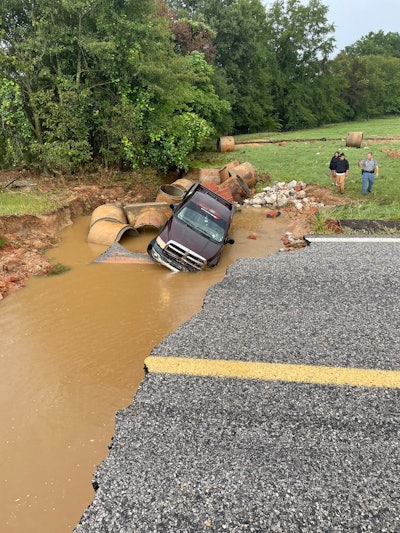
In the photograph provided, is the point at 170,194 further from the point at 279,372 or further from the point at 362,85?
the point at 362,85

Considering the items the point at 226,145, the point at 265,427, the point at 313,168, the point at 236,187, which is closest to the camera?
the point at 265,427

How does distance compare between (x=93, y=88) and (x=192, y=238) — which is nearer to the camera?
(x=192, y=238)

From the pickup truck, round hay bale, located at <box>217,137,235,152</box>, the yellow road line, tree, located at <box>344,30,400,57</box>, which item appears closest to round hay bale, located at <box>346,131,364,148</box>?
round hay bale, located at <box>217,137,235,152</box>

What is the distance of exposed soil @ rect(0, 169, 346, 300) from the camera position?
11.5m

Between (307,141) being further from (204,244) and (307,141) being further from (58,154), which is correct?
(204,244)

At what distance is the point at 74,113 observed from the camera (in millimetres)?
17625

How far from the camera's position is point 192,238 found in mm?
11328

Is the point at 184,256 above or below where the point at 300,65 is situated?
below

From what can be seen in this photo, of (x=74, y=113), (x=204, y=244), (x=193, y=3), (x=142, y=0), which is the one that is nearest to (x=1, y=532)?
(x=204, y=244)

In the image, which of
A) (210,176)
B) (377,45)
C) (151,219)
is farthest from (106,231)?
(377,45)

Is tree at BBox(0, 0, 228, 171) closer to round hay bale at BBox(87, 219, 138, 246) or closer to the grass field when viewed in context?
the grass field

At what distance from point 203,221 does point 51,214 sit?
262 inches

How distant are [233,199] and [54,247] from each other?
8.60 meters

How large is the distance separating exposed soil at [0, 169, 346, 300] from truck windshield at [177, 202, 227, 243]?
358 cm
